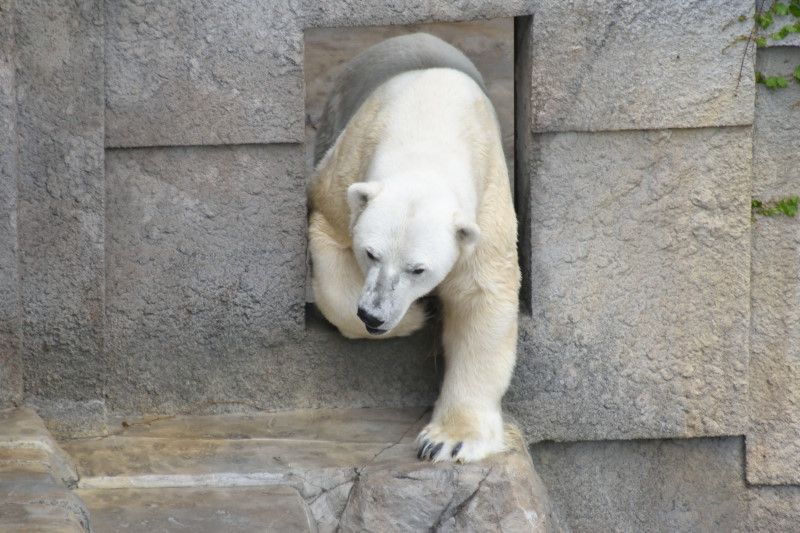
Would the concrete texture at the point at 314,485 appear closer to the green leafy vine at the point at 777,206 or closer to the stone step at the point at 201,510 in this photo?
the stone step at the point at 201,510

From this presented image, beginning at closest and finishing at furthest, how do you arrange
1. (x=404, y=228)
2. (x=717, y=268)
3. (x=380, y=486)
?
(x=404, y=228)
(x=380, y=486)
(x=717, y=268)

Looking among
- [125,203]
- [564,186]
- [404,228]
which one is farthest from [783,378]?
[125,203]

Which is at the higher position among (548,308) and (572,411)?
(548,308)

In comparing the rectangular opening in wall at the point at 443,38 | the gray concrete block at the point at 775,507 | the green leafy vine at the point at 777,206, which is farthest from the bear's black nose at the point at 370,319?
the rectangular opening in wall at the point at 443,38

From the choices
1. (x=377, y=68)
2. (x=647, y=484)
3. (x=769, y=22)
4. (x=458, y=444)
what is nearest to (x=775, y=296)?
(x=647, y=484)

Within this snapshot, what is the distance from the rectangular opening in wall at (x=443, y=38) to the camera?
25.0ft

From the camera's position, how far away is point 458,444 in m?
3.26

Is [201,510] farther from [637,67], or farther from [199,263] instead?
[637,67]

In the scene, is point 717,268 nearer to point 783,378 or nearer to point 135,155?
point 783,378

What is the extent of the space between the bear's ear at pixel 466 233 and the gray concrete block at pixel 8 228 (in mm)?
1455

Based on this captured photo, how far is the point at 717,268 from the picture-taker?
3697 millimetres

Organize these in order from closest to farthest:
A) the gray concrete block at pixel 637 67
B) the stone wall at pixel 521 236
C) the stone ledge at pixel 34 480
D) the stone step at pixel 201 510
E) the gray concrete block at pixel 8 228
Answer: the stone ledge at pixel 34 480 → the stone step at pixel 201 510 → the gray concrete block at pixel 8 228 → the stone wall at pixel 521 236 → the gray concrete block at pixel 637 67

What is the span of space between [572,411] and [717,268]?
75cm

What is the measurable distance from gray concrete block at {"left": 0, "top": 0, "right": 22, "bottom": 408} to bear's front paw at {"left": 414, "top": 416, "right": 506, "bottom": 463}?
4.50ft
